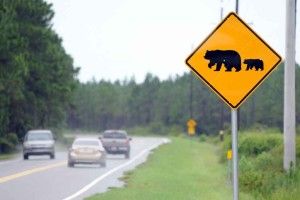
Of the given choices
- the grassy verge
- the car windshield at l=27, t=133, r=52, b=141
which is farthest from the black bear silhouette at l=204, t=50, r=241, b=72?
the car windshield at l=27, t=133, r=52, b=141

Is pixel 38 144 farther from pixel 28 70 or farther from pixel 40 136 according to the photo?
pixel 28 70

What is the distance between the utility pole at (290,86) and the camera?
2536 centimetres

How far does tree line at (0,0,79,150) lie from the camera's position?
61.4 m

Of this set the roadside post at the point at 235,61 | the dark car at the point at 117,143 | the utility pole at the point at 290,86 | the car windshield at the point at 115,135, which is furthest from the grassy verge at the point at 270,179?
the car windshield at the point at 115,135

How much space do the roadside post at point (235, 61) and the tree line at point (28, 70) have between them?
154 ft

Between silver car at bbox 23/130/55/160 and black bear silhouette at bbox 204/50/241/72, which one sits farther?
silver car at bbox 23/130/55/160

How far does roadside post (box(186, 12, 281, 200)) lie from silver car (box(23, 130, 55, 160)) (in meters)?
41.0

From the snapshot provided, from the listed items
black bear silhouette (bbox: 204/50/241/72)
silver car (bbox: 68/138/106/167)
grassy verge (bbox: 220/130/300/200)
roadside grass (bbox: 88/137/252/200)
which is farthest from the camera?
silver car (bbox: 68/138/106/167)

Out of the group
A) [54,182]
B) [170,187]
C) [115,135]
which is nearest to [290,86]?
[170,187]

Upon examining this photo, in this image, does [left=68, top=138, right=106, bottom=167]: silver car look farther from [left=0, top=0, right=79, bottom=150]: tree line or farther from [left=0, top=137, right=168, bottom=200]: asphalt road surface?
[left=0, top=0, right=79, bottom=150]: tree line

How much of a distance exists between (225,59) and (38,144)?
41309 mm

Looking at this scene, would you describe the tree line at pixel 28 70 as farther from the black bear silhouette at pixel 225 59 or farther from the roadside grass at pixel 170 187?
the black bear silhouette at pixel 225 59

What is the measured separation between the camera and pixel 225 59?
12.8 m

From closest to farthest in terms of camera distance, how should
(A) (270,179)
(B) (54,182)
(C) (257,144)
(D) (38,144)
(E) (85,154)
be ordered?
1. (A) (270,179)
2. (B) (54,182)
3. (C) (257,144)
4. (E) (85,154)
5. (D) (38,144)
